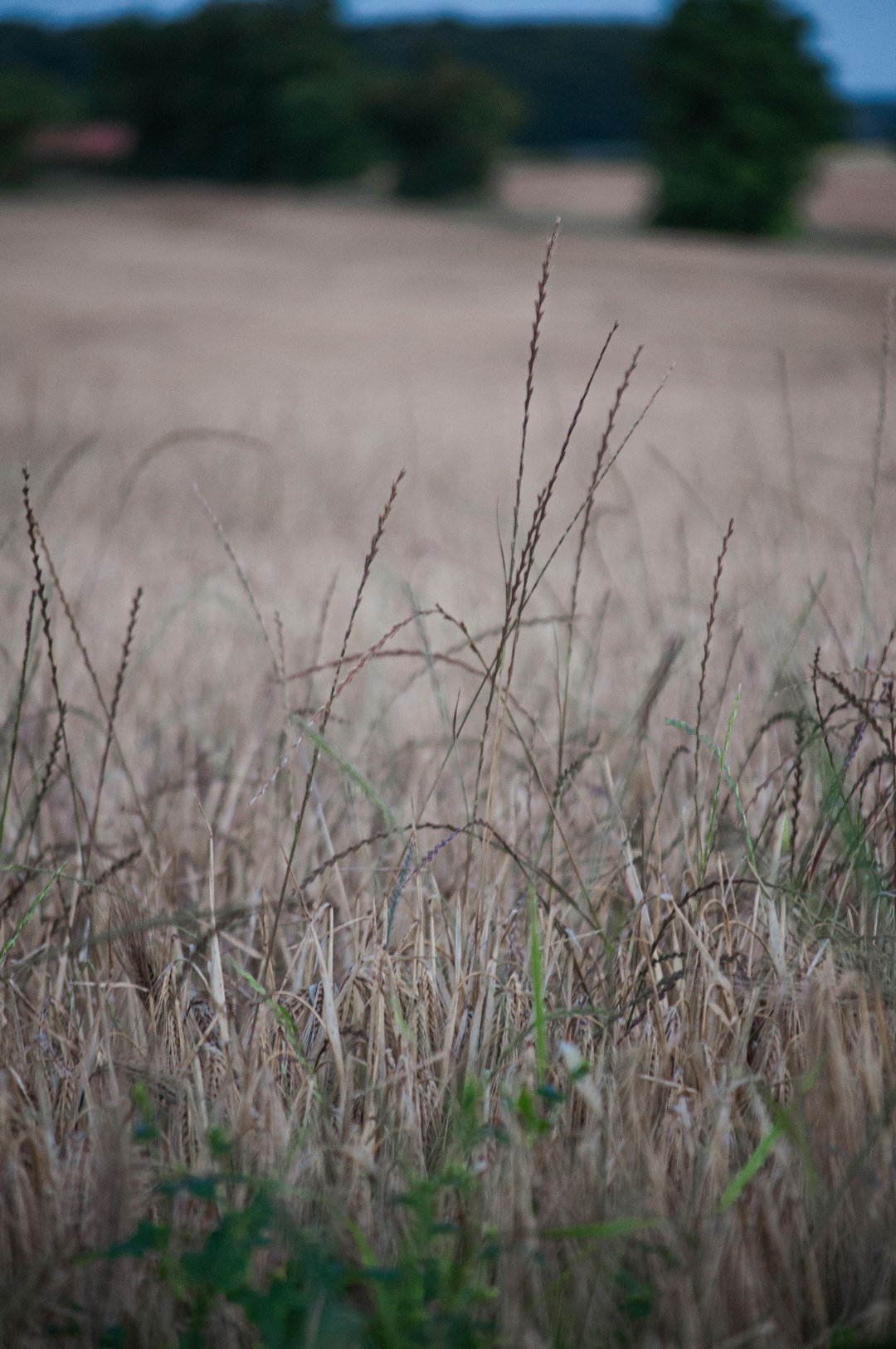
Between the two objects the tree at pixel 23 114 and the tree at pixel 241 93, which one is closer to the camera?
the tree at pixel 23 114

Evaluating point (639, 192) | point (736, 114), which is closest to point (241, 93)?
point (639, 192)

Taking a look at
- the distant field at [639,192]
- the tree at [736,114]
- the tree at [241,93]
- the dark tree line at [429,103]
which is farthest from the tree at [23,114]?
the tree at [736,114]

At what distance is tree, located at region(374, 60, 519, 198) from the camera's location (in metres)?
17.0

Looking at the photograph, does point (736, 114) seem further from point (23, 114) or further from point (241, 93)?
point (23, 114)

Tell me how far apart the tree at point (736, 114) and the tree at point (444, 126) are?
3638mm

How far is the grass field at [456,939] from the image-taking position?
2.06 feet

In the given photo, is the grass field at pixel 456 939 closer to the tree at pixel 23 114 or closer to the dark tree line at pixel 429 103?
the tree at pixel 23 114

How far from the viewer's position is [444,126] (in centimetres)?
1722

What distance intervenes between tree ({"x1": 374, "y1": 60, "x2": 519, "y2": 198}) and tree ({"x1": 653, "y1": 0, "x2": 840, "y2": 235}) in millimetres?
3638

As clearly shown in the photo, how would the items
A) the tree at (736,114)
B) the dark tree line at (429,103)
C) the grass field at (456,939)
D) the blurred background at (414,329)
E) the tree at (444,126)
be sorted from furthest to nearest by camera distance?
the tree at (444,126), the dark tree line at (429,103), the tree at (736,114), the blurred background at (414,329), the grass field at (456,939)

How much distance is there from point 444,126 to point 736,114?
532 centimetres

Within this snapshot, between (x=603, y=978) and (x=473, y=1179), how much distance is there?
0.26 metres

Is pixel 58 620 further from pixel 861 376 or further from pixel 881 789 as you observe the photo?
pixel 861 376

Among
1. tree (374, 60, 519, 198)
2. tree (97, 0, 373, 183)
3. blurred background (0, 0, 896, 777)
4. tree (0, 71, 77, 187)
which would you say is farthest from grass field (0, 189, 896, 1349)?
tree (374, 60, 519, 198)
